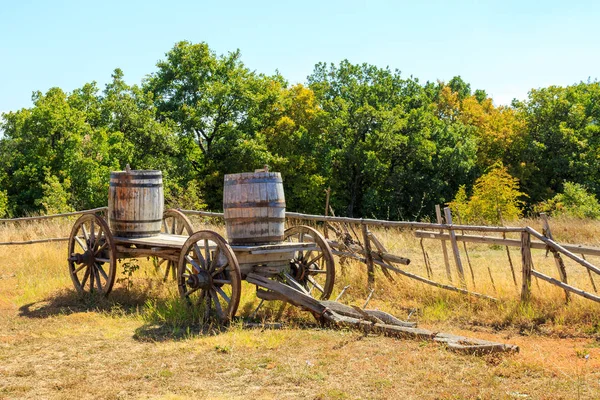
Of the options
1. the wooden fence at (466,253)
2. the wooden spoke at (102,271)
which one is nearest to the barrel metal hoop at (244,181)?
the wooden fence at (466,253)

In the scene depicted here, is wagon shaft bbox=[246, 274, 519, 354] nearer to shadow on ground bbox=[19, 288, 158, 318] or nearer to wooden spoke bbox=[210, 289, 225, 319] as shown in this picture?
wooden spoke bbox=[210, 289, 225, 319]

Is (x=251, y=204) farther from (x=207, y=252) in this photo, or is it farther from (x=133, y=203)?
(x=133, y=203)

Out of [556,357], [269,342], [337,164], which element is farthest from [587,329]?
[337,164]

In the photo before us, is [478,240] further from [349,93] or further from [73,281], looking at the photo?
[349,93]

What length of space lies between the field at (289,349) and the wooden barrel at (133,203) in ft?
3.32

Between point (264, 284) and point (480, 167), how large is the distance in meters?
33.7

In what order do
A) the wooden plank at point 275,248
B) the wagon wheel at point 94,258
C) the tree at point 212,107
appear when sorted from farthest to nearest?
1. the tree at point 212,107
2. the wagon wheel at point 94,258
3. the wooden plank at point 275,248

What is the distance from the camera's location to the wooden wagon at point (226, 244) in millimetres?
7559

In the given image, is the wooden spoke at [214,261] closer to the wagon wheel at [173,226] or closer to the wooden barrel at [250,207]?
the wooden barrel at [250,207]

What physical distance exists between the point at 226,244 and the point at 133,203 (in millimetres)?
2245

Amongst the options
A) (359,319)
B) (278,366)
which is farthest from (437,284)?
(278,366)

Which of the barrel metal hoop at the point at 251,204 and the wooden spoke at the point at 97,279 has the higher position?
the barrel metal hoop at the point at 251,204

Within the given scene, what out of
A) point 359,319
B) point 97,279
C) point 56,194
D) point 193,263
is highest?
point 56,194

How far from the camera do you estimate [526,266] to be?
784 centimetres
